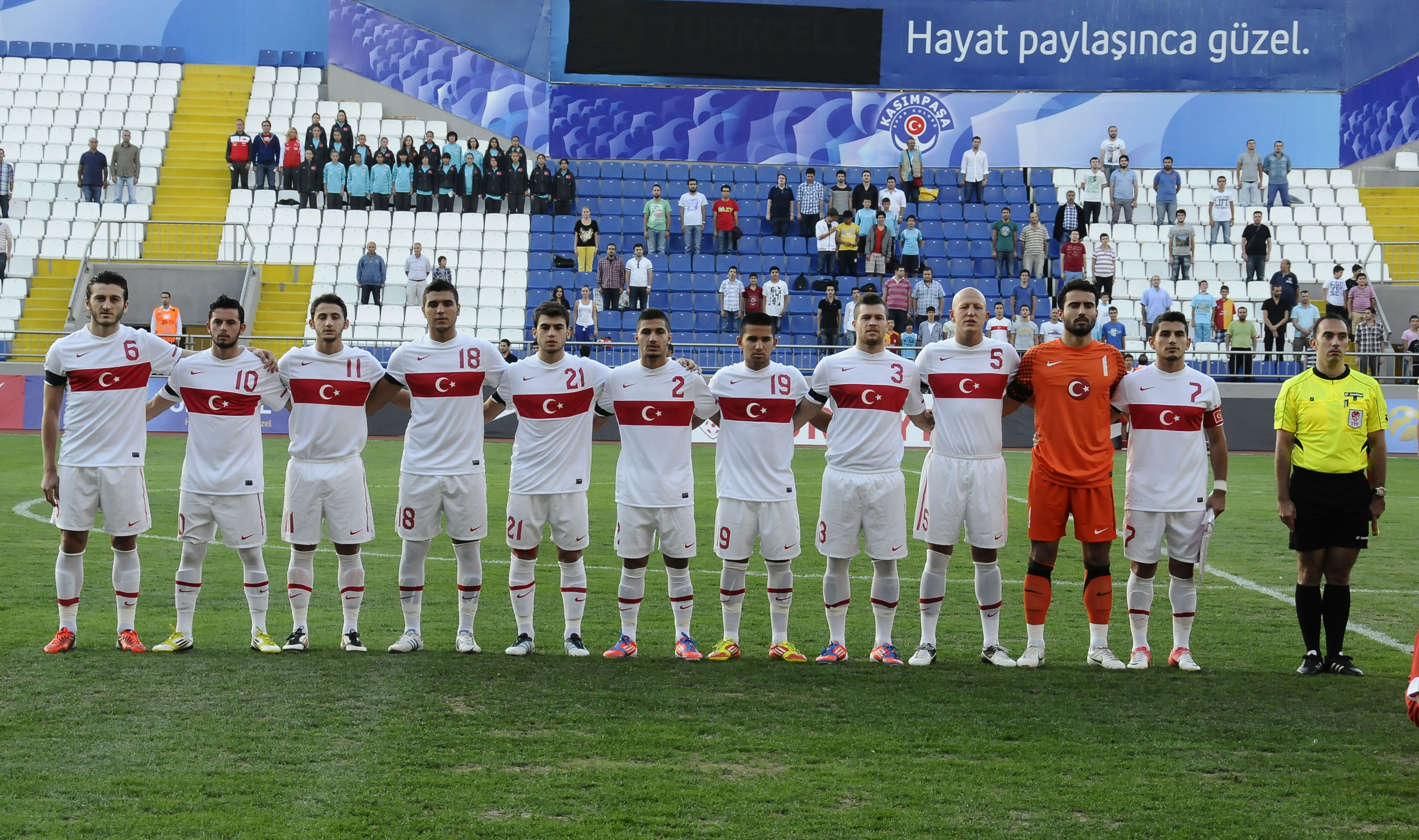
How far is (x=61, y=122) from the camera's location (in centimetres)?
3086

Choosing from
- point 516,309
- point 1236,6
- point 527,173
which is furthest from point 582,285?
point 1236,6

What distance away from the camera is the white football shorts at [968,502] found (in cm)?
736

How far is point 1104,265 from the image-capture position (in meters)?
26.1

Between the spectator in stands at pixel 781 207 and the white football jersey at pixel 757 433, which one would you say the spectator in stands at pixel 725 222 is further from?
the white football jersey at pixel 757 433

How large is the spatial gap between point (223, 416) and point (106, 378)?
683mm

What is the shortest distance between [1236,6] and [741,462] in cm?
2807

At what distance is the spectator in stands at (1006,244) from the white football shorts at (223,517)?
2232 cm

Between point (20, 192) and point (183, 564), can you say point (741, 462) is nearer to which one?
point (183, 564)

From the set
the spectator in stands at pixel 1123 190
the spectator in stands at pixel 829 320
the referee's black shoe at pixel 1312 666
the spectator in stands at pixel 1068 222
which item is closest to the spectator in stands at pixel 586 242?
the spectator in stands at pixel 829 320

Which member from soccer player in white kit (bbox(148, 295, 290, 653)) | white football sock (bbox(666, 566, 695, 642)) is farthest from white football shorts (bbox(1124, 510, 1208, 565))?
soccer player in white kit (bbox(148, 295, 290, 653))

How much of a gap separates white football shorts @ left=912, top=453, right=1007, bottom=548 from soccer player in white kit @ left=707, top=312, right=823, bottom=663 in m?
0.78

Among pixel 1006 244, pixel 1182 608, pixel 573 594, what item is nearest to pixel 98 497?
pixel 573 594

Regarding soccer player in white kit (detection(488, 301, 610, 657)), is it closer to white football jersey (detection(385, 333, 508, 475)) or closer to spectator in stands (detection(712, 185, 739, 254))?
white football jersey (detection(385, 333, 508, 475))

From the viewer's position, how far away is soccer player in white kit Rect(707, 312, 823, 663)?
24.6 feet
